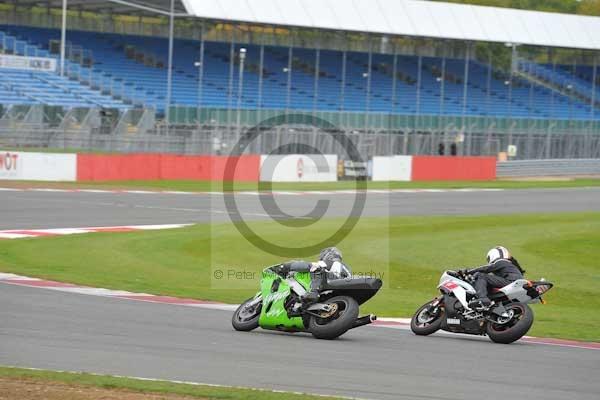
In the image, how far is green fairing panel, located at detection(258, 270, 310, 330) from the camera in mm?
13633

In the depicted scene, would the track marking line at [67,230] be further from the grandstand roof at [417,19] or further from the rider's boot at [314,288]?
the grandstand roof at [417,19]

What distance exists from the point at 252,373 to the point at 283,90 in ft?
177

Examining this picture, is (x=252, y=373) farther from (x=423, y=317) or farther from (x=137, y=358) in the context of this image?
(x=423, y=317)

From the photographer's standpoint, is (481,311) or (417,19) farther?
(417,19)

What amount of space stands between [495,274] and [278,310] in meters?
2.91

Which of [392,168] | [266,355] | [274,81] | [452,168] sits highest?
[274,81]

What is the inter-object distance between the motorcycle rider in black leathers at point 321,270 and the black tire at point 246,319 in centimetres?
68

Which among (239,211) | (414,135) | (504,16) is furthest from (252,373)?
(504,16)

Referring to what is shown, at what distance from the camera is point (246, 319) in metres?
13.9

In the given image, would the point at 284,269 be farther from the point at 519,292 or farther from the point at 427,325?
the point at 519,292

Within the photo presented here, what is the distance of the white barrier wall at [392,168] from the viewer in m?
53.0

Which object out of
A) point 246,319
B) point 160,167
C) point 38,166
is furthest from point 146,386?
point 160,167

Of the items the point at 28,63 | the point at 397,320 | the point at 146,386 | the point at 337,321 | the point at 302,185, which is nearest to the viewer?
the point at 146,386

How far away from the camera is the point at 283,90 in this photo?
211 ft
